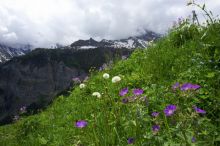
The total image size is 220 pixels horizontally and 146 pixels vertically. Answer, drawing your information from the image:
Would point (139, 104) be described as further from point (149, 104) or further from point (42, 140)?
point (42, 140)

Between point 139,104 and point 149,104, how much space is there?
1800 millimetres

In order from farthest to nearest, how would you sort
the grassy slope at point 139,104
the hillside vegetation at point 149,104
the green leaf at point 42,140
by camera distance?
1. the green leaf at point 42,140
2. the grassy slope at point 139,104
3. the hillside vegetation at point 149,104

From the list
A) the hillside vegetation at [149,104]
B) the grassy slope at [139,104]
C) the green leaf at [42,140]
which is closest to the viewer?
the hillside vegetation at [149,104]

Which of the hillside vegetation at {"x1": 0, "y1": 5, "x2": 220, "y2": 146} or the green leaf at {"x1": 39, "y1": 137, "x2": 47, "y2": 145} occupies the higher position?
the hillside vegetation at {"x1": 0, "y1": 5, "x2": 220, "y2": 146}

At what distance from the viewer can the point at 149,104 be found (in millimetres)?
6172

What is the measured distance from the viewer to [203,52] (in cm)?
741

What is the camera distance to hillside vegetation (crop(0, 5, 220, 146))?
13.3ft

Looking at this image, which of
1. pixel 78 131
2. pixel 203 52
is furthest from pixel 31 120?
pixel 203 52

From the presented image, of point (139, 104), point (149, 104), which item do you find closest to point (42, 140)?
point (149, 104)

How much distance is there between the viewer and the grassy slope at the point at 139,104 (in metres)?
4.71

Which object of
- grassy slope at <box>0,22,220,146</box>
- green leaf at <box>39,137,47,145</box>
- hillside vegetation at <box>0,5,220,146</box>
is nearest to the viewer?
hillside vegetation at <box>0,5,220,146</box>

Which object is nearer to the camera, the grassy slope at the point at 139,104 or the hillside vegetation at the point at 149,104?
the hillside vegetation at the point at 149,104

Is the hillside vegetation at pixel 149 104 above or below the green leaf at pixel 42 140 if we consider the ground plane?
above

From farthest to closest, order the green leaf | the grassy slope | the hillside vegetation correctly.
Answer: the green leaf → the grassy slope → the hillside vegetation
